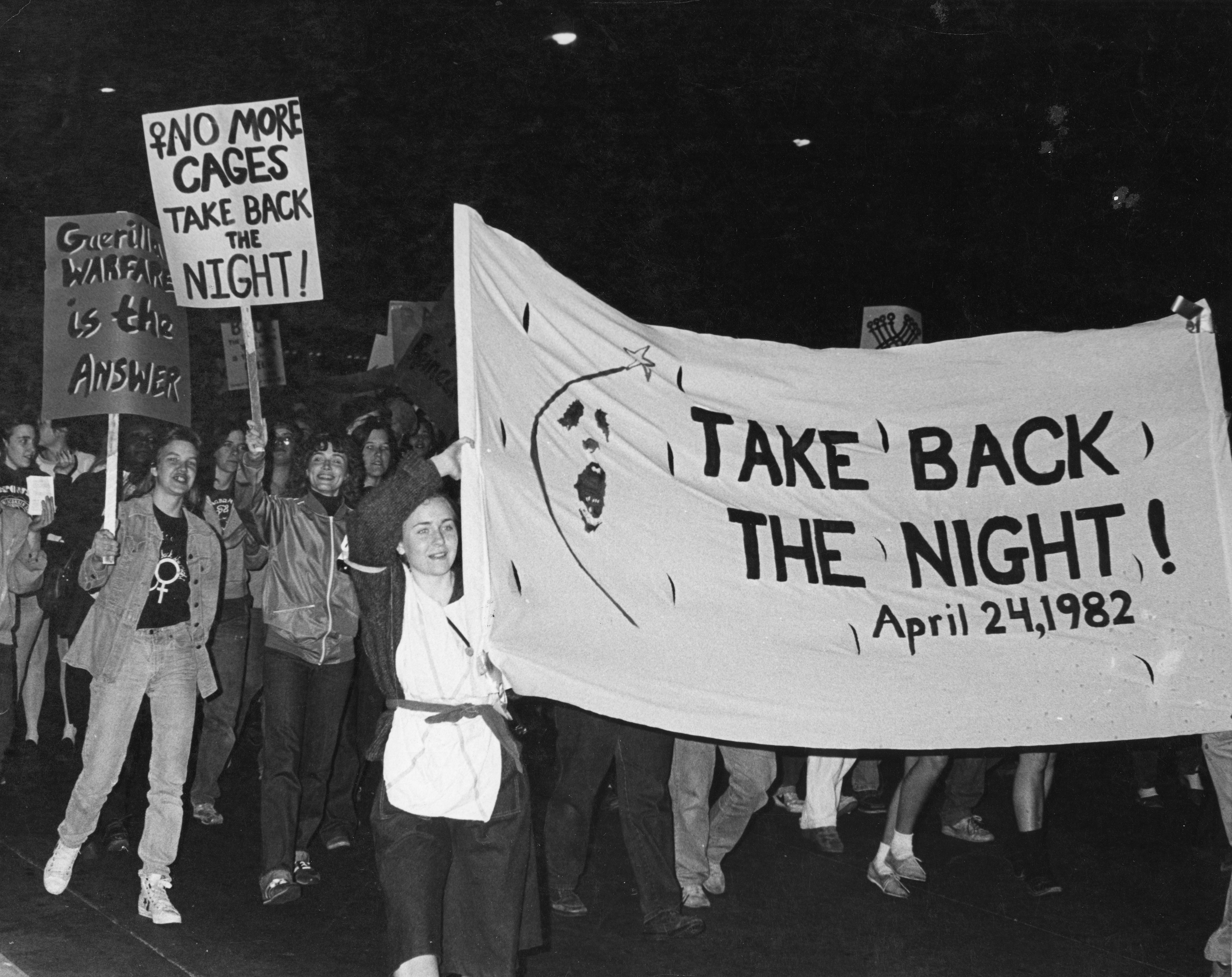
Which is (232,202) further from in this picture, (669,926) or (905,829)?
(905,829)

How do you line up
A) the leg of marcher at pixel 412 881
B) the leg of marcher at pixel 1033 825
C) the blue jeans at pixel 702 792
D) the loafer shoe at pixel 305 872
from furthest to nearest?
the leg of marcher at pixel 1033 825, the loafer shoe at pixel 305 872, the blue jeans at pixel 702 792, the leg of marcher at pixel 412 881

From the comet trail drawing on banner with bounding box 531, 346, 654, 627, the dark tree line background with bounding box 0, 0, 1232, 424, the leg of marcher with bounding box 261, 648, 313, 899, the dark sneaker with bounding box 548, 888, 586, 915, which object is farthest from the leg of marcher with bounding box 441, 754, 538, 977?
the dark tree line background with bounding box 0, 0, 1232, 424

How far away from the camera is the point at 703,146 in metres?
13.7

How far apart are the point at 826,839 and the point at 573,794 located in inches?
Result: 70.4

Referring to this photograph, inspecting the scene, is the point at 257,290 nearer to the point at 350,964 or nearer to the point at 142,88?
the point at 350,964

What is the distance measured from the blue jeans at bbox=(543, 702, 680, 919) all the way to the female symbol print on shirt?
5.23 feet

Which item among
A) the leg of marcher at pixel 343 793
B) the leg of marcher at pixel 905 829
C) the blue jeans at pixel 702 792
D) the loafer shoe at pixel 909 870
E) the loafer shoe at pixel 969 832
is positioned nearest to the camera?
the blue jeans at pixel 702 792

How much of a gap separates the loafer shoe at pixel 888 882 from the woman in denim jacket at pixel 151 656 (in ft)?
9.65

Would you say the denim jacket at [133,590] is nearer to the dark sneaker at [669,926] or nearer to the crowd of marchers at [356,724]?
the crowd of marchers at [356,724]

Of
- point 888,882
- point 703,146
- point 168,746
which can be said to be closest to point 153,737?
point 168,746

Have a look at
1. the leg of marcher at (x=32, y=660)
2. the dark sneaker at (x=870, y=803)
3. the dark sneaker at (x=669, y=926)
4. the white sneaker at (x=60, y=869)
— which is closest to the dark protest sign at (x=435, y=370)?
the leg of marcher at (x=32, y=660)

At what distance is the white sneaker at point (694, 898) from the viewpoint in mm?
5906

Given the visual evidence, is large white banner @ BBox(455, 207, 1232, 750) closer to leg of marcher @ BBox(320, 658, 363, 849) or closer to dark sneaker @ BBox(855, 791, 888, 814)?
leg of marcher @ BBox(320, 658, 363, 849)

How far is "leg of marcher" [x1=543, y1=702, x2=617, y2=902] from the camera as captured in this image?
566 centimetres
